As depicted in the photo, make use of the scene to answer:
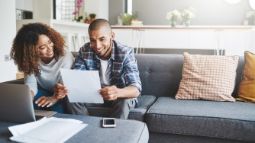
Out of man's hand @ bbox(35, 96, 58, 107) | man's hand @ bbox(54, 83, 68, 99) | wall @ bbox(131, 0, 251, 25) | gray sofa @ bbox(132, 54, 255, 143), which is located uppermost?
wall @ bbox(131, 0, 251, 25)

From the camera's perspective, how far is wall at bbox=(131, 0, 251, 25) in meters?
6.06

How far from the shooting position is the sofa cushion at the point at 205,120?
175 cm

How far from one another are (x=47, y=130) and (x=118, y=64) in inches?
32.0

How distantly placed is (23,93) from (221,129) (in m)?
1.15

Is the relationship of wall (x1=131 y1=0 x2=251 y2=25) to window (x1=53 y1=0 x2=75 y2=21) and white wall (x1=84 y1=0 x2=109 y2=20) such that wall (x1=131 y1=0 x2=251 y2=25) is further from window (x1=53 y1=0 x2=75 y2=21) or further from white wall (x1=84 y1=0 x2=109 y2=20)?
window (x1=53 y1=0 x2=75 y2=21)

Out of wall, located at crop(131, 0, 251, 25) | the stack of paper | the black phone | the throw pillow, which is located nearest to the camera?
the stack of paper

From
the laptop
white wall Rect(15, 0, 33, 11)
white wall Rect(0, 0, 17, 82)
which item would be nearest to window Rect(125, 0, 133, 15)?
white wall Rect(15, 0, 33, 11)

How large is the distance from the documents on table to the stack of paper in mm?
231

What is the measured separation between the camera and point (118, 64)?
198cm

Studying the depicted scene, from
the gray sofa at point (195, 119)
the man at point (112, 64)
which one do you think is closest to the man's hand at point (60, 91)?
the man at point (112, 64)

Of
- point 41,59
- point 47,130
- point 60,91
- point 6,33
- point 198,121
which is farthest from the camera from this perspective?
point 6,33

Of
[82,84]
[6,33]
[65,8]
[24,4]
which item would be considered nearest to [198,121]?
[82,84]

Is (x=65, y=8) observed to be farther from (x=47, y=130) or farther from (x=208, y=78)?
(x=47, y=130)

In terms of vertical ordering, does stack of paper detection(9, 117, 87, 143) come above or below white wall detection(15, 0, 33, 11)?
below
